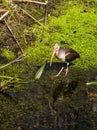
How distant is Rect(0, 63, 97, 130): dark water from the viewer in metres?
6.98

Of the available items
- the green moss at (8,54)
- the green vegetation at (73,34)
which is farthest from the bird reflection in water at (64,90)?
the green moss at (8,54)

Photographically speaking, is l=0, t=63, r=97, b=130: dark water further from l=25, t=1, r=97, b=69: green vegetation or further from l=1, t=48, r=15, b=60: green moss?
l=1, t=48, r=15, b=60: green moss

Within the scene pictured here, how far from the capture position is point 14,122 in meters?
6.99

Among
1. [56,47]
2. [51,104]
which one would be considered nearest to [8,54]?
[56,47]

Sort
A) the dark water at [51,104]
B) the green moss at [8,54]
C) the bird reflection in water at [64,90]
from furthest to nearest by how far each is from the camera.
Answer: the green moss at [8,54] < the bird reflection in water at [64,90] < the dark water at [51,104]

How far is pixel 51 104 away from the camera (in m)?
7.64

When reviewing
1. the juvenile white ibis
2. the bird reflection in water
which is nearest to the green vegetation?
the juvenile white ibis

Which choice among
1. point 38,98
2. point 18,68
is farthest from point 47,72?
point 38,98

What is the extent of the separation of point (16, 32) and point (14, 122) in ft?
A: 12.5

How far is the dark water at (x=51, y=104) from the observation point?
6.98 meters

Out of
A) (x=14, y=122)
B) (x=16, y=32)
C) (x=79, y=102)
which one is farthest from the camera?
(x=16, y=32)

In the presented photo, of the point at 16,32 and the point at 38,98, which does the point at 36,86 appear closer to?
the point at 38,98

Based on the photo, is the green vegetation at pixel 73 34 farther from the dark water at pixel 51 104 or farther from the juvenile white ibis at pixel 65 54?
the dark water at pixel 51 104

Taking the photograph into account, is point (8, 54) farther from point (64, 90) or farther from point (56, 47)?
point (64, 90)
